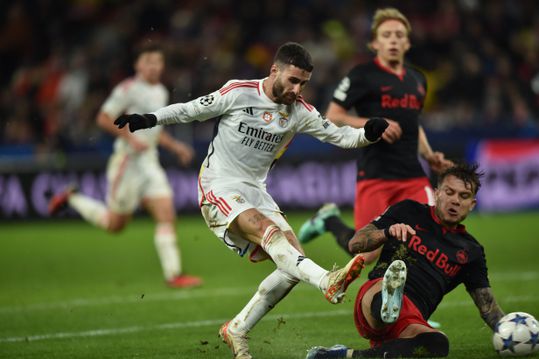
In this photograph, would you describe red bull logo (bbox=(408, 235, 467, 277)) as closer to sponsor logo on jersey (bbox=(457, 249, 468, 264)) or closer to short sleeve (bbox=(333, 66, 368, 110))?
sponsor logo on jersey (bbox=(457, 249, 468, 264))

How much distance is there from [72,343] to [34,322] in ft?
4.24

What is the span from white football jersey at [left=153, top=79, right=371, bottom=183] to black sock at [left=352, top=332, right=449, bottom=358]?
155 cm

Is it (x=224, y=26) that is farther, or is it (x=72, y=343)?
(x=224, y=26)

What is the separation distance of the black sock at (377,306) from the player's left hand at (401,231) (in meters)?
0.43

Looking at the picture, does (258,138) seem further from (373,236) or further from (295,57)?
(373,236)

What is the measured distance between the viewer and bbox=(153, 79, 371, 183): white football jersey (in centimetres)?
689

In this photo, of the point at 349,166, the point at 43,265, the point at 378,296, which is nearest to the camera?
the point at 378,296

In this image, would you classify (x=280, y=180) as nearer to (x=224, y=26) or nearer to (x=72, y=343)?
(x=224, y=26)

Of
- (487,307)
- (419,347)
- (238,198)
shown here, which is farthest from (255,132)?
(487,307)

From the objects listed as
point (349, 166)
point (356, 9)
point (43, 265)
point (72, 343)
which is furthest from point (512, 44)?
point (72, 343)

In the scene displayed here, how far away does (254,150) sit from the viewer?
7.02 m

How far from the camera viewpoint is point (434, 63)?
20.6 meters

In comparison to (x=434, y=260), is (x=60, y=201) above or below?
→ below

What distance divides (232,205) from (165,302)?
133 inches
